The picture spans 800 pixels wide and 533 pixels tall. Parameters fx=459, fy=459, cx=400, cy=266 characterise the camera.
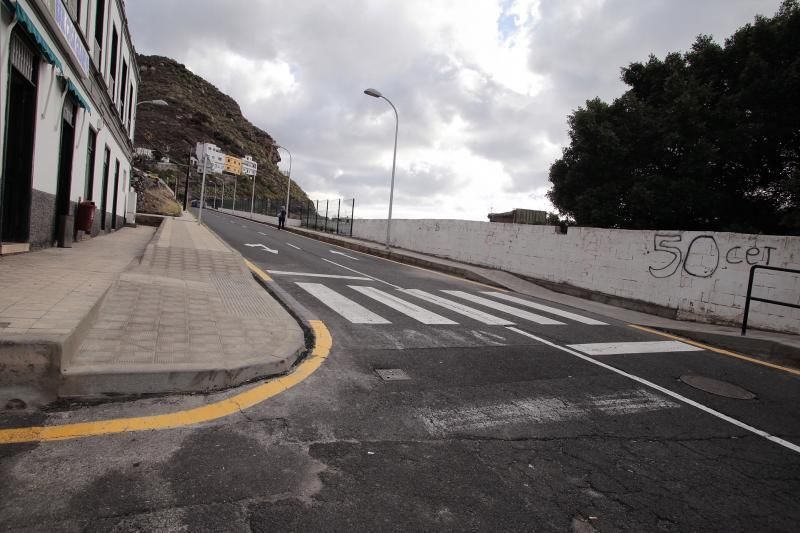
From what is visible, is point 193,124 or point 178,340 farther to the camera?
point 193,124

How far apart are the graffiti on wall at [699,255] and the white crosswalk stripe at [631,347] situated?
3450 millimetres

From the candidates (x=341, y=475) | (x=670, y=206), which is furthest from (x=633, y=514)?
(x=670, y=206)

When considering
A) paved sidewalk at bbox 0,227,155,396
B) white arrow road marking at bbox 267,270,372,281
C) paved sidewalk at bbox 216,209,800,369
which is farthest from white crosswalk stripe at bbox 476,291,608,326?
paved sidewalk at bbox 0,227,155,396

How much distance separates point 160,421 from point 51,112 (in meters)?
9.42

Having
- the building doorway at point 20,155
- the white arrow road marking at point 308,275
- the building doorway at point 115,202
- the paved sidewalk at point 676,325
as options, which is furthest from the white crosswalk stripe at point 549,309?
the building doorway at point 115,202

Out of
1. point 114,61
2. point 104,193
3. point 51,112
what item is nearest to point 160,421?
point 51,112

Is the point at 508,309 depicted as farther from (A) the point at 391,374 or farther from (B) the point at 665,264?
(A) the point at 391,374

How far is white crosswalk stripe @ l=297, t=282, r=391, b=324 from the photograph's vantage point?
23.2ft

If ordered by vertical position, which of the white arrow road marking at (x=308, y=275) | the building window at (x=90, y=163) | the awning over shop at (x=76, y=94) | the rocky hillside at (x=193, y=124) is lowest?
the white arrow road marking at (x=308, y=275)

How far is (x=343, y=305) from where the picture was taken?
8039 mm

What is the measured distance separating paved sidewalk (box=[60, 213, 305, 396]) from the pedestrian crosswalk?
1.35 meters

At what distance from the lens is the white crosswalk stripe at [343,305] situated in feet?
23.2

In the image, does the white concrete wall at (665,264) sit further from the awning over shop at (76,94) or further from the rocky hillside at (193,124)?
the rocky hillside at (193,124)

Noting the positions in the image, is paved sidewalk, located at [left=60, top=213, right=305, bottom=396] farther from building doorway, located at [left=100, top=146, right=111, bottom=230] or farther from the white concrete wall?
building doorway, located at [left=100, top=146, right=111, bottom=230]
